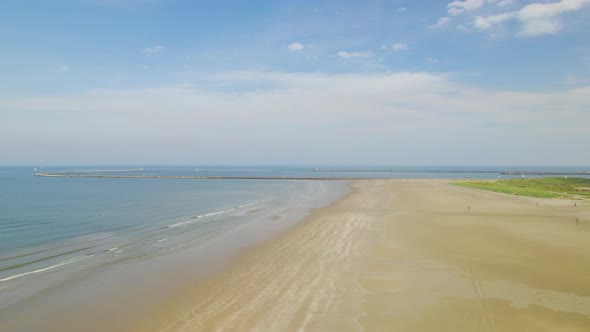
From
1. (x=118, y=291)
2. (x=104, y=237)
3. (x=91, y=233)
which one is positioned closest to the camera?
(x=118, y=291)

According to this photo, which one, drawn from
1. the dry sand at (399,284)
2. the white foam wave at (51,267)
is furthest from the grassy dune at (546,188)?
the white foam wave at (51,267)

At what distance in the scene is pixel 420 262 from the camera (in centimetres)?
1402

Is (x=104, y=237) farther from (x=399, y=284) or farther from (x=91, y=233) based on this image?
(x=399, y=284)

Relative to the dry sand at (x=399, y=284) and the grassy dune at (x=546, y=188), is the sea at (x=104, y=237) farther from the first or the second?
the grassy dune at (x=546, y=188)

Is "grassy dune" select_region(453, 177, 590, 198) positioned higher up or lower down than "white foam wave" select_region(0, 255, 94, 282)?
higher up

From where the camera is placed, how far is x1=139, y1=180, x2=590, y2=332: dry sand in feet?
28.3

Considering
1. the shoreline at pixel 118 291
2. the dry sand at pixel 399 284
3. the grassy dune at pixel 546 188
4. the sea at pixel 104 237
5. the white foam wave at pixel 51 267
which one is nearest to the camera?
the dry sand at pixel 399 284

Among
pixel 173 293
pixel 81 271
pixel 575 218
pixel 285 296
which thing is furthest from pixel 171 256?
pixel 575 218

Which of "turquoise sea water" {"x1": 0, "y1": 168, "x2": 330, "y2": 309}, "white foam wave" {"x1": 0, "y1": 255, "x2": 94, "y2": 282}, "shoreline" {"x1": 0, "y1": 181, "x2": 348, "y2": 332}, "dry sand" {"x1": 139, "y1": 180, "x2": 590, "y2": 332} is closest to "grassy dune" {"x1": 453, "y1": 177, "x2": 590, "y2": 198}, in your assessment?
"dry sand" {"x1": 139, "y1": 180, "x2": 590, "y2": 332}

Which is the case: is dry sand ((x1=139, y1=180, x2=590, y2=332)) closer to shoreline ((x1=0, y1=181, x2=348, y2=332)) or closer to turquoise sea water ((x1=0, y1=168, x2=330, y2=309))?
shoreline ((x1=0, y1=181, x2=348, y2=332))

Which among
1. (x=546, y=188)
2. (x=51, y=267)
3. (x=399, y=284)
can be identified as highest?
(x=546, y=188)

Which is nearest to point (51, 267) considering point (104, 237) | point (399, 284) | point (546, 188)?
point (104, 237)

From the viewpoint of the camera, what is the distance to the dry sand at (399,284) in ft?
28.3

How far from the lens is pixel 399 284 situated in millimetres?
11391
